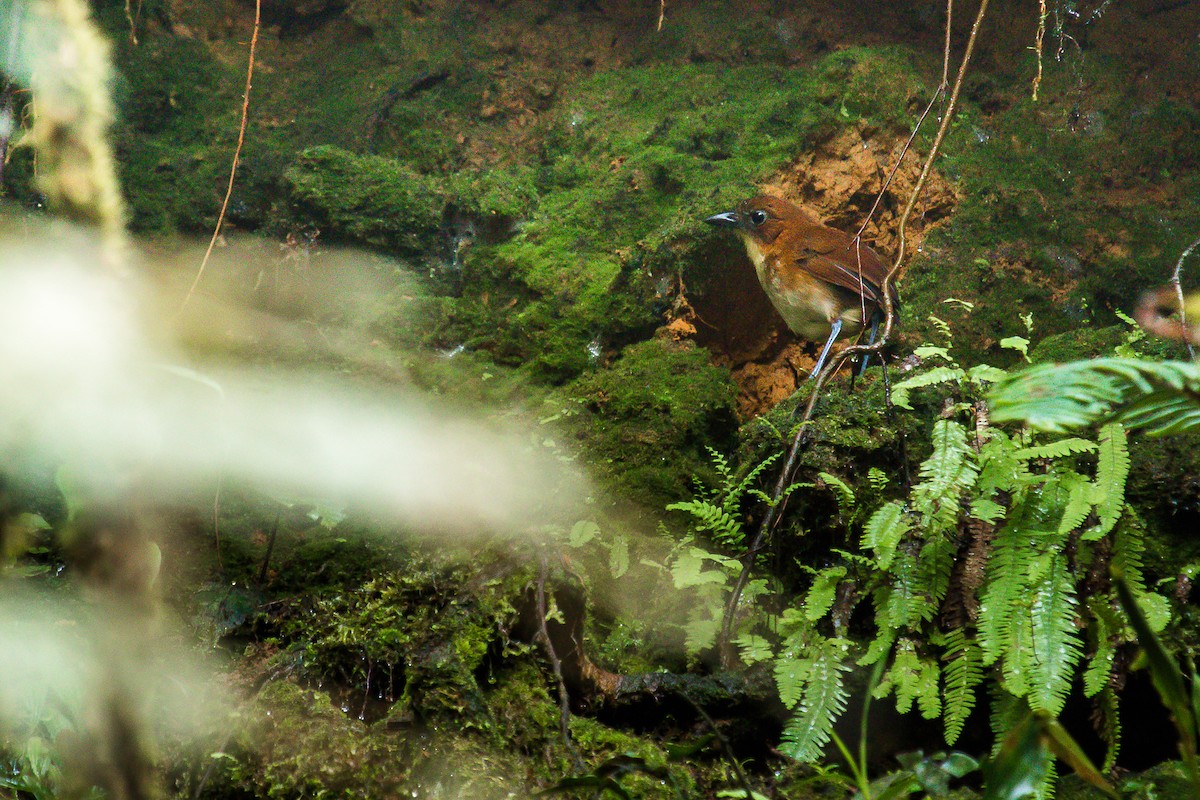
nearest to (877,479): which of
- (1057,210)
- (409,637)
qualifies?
(409,637)

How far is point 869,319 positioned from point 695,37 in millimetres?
3453

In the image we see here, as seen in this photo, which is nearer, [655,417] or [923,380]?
[923,380]

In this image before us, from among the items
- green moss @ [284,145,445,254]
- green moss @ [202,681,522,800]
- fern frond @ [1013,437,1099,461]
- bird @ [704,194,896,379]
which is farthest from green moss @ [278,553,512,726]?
green moss @ [284,145,445,254]

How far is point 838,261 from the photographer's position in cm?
345

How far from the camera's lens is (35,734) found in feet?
6.07

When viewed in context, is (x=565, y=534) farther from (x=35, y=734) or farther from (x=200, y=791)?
(x=35, y=734)

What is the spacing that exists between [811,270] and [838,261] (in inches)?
5.2

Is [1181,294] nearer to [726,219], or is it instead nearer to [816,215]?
[726,219]

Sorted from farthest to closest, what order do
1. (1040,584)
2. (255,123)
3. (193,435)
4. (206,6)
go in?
1. (206,6)
2. (255,123)
3. (193,435)
4. (1040,584)

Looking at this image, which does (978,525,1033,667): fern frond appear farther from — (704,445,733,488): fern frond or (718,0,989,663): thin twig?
(704,445,733,488): fern frond

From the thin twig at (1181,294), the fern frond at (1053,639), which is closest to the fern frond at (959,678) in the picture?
the fern frond at (1053,639)

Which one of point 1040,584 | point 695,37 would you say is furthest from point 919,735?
point 695,37

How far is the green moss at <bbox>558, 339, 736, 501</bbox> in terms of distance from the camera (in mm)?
3314

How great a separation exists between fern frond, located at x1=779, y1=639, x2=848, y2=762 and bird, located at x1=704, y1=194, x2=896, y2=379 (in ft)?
4.64
